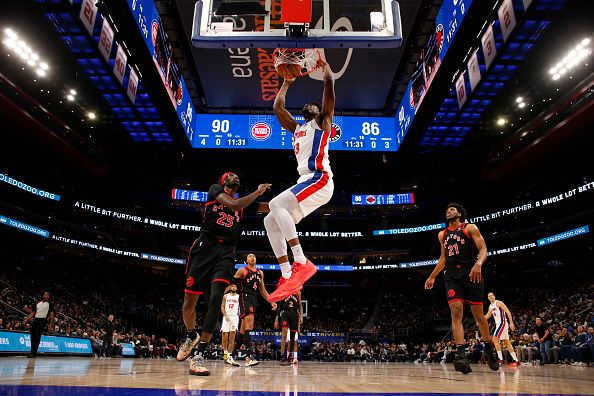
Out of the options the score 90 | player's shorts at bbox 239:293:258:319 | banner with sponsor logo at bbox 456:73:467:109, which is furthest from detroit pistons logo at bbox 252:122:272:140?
player's shorts at bbox 239:293:258:319

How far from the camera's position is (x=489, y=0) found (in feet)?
37.7

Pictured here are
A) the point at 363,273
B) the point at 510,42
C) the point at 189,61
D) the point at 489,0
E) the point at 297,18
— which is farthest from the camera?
the point at 363,273

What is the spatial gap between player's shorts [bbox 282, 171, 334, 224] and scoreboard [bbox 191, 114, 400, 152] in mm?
13425

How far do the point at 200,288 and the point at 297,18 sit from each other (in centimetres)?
386

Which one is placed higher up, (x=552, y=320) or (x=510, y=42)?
(x=510, y=42)

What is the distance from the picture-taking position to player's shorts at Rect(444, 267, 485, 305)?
6.70 metres

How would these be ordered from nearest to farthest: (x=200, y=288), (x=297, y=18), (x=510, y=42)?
1. (x=200, y=288)
2. (x=297, y=18)
3. (x=510, y=42)

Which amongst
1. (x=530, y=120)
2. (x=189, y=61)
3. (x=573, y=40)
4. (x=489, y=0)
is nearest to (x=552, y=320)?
(x=530, y=120)

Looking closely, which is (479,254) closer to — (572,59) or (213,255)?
(213,255)

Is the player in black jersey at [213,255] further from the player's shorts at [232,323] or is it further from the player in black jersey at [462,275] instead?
the player's shorts at [232,323]

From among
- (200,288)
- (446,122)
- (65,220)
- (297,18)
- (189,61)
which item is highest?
(189,61)

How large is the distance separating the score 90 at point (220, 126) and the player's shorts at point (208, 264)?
14.1m

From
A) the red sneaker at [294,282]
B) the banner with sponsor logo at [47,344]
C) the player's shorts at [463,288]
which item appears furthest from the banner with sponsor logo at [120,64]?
the player's shorts at [463,288]

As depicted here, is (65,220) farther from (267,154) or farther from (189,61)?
(189,61)
